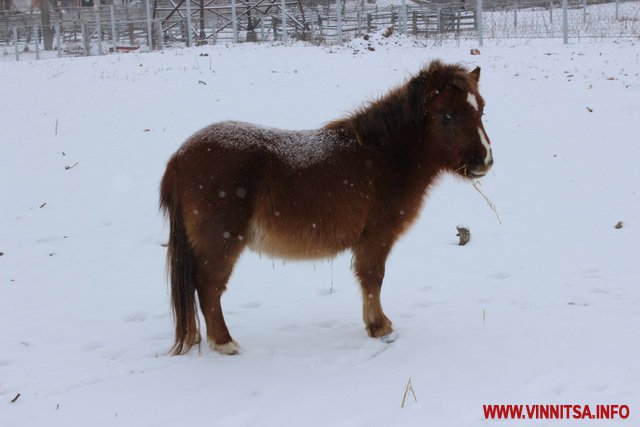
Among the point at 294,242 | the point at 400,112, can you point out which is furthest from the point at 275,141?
the point at 400,112

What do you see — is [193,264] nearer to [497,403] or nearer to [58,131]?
[497,403]

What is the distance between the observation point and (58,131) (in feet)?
37.7

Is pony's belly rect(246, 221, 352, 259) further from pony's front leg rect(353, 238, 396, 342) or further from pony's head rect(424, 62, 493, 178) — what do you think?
pony's head rect(424, 62, 493, 178)

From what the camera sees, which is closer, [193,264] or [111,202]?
[193,264]

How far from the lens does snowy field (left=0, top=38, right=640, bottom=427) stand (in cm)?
368

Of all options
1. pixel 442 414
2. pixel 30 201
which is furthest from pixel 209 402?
pixel 30 201

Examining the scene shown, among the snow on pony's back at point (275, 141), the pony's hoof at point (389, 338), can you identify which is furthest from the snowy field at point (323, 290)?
the snow on pony's back at point (275, 141)

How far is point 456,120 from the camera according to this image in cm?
441

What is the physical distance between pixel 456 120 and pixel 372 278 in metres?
1.39

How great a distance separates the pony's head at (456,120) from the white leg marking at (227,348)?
84.2 inches

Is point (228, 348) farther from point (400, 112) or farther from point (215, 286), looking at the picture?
point (400, 112)

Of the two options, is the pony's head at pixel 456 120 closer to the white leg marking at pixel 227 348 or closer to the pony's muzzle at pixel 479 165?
the pony's muzzle at pixel 479 165

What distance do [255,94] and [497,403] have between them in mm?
11349

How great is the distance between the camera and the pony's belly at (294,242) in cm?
440
